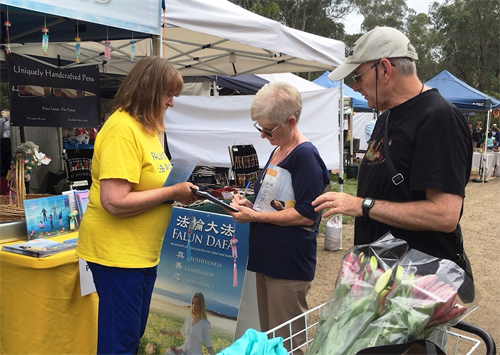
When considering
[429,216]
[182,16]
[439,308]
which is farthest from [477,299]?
[182,16]

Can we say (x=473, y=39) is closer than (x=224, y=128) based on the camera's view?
No

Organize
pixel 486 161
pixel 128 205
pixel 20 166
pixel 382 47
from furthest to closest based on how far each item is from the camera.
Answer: pixel 486 161, pixel 20 166, pixel 128 205, pixel 382 47

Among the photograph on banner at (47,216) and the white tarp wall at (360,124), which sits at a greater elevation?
the white tarp wall at (360,124)

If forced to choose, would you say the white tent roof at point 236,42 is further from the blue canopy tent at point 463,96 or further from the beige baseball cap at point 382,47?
the blue canopy tent at point 463,96

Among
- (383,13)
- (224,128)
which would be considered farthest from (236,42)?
(383,13)

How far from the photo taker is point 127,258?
1.85 meters

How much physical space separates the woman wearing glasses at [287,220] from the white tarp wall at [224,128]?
332 centimetres

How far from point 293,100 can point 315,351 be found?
138 centimetres

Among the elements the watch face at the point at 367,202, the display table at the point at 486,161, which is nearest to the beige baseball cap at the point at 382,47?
the watch face at the point at 367,202

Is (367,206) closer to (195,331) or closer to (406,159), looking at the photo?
(406,159)

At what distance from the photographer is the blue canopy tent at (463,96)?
12273 millimetres

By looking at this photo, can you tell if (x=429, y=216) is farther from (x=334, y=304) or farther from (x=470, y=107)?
(x=470, y=107)

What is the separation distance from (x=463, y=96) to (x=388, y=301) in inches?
546

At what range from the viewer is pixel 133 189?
1.86 metres
